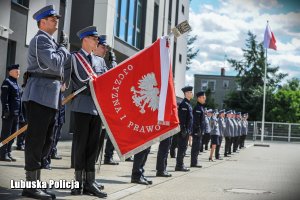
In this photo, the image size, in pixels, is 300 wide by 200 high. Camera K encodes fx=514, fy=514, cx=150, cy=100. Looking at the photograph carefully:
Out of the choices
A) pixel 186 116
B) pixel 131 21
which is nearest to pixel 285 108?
pixel 131 21

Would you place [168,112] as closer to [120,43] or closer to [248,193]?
[248,193]

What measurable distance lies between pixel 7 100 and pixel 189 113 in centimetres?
412

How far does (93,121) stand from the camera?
680cm

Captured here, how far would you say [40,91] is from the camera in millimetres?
5934

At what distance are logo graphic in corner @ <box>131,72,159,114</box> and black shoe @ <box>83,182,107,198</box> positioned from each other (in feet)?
3.82

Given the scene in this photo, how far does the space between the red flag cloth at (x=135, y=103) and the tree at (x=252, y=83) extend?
2030 inches

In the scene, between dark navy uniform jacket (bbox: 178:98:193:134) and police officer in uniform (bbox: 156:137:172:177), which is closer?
police officer in uniform (bbox: 156:137:172:177)

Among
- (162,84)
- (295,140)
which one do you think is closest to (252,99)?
(295,140)

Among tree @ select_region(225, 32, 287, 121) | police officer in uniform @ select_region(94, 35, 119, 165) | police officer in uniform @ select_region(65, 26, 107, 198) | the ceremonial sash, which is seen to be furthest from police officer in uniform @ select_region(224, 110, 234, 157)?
tree @ select_region(225, 32, 287, 121)

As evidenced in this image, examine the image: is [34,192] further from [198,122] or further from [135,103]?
[198,122]

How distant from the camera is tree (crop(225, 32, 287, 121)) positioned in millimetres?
58812

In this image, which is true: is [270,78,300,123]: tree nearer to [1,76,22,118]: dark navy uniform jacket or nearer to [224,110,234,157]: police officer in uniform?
[224,110,234,157]: police officer in uniform

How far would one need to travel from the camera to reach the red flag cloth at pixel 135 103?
6727 millimetres

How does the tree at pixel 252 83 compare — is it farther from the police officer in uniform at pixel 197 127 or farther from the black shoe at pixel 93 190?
the black shoe at pixel 93 190
